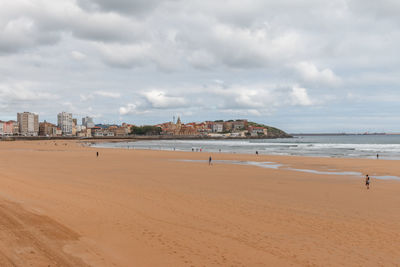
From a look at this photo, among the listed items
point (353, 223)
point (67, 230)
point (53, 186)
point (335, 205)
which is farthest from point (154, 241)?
point (53, 186)

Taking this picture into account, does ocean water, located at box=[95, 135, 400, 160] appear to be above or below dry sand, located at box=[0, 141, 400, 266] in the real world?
below

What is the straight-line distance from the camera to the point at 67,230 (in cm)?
857

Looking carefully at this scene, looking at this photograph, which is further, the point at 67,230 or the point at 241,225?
the point at 241,225

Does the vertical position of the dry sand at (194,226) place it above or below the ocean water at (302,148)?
above

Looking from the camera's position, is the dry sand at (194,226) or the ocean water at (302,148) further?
the ocean water at (302,148)

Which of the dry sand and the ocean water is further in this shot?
the ocean water

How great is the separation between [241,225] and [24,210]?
7.26 metres

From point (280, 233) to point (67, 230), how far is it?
237 inches

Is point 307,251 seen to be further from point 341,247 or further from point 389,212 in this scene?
point 389,212

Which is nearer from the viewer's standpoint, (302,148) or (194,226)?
(194,226)

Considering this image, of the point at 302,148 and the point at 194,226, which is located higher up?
the point at 194,226

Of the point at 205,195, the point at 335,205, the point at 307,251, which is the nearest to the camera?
the point at 307,251

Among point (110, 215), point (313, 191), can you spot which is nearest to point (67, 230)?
point (110, 215)

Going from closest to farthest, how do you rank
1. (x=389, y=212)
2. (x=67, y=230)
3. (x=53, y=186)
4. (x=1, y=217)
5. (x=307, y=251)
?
1. (x=307, y=251)
2. (x=67, y=230)
3. (x=1, y=217)
4. (x=389, y=212)
5. (x=53, y=186)
